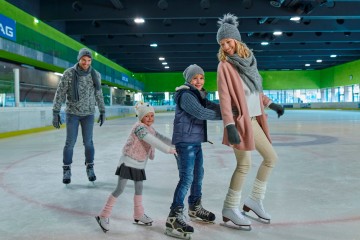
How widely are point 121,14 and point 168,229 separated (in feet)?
37.0

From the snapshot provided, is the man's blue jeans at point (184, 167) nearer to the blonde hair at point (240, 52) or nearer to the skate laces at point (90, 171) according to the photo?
the blonde hair at point (240, 52)

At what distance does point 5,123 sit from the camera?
33.3 ft

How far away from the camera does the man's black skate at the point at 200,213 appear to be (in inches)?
104

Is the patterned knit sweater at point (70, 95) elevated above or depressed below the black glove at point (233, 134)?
above

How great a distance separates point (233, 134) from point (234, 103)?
26 cm

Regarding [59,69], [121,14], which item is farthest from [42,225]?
[59,69]

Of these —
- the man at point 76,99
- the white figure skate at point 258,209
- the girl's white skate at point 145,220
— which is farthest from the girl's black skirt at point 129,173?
the man at point 76,99

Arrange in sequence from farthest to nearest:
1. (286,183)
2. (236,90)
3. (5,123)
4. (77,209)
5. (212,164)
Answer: (5,123) → (212,164) → (286,183) → (77,209) → (236,90)

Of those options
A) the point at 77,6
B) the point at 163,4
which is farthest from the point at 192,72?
the point at 77,6

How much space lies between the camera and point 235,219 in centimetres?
252

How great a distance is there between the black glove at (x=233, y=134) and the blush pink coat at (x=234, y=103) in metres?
0.05

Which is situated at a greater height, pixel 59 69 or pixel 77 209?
pixel 59 69

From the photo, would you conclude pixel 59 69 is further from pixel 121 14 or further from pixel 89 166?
pixel 89 166

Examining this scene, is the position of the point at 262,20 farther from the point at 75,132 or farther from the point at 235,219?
the point at 235,219
